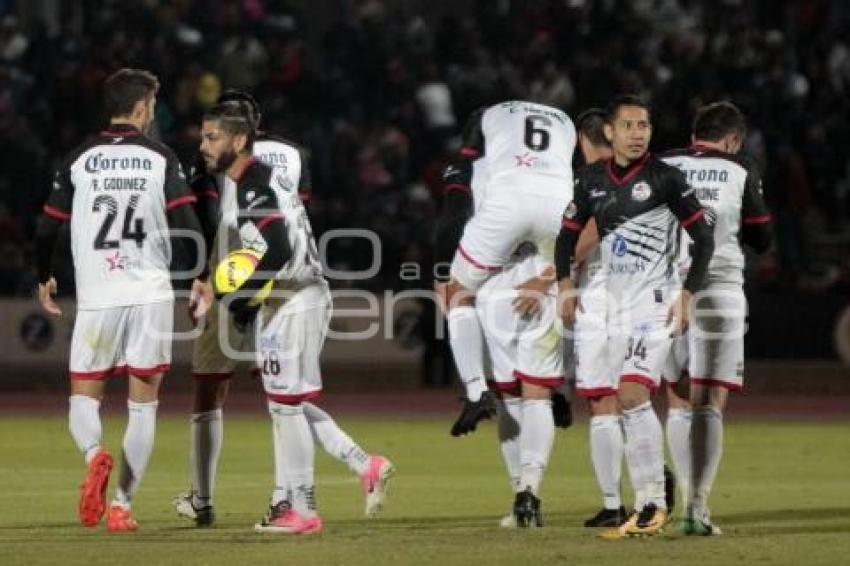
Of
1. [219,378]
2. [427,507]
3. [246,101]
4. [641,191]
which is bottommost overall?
[427,507]

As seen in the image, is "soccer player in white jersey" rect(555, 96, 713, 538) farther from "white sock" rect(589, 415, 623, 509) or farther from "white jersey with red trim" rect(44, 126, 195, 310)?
"white jersey with red trim" rect(44, 126, 195, 310)

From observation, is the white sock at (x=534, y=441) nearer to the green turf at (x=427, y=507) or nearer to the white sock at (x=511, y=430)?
the white sock at (x=511, y=430)

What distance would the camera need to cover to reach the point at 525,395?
484 inches

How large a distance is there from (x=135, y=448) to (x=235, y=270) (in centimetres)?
124

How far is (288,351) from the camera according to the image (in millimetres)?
11555

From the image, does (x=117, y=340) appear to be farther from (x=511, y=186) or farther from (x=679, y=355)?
(x=679, y=355)

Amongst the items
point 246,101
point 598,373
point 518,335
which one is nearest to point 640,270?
point 598,373

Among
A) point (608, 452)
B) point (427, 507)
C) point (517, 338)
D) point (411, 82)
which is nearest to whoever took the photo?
point (608, 452)

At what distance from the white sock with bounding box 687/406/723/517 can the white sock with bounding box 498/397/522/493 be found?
42.0 inches

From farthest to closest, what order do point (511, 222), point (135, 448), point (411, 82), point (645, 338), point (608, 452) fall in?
point (411, 82)
point (511, 222)
point (135, 448)
point (608, 452)
point (645, 338)

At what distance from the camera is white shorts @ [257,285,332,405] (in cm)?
1155

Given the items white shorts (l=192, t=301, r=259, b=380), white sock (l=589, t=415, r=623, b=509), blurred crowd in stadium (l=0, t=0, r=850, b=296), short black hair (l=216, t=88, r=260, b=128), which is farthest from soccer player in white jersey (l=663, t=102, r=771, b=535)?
blurred crowd in stadium (l=0, t=0, r=850, b=296)

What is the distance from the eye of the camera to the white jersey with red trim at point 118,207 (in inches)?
465

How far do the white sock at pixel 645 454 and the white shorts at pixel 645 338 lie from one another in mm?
158
